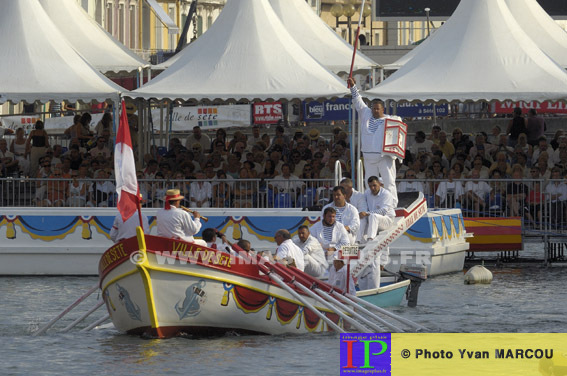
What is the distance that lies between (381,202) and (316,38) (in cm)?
1208

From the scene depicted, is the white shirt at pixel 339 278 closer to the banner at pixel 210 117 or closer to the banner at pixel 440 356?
the banner at pixel 440 356

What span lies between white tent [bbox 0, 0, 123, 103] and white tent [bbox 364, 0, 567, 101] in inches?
198

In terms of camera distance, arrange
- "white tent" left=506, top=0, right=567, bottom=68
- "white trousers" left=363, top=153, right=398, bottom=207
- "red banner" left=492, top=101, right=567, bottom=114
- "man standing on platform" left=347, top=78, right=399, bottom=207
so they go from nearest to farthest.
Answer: "man standing on platform" left=347, top=78, right=399, bottom=207, "white trousers" left=363, top=153, right=398, bottom=207, "white tent" left=506, top=0, right=567, bottom=68, "red banner" left=492, top=101, right=567, bottom=114

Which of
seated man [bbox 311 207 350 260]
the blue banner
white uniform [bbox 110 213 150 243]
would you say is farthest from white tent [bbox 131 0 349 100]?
the blue banner

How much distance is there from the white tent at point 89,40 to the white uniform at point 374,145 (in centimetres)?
999

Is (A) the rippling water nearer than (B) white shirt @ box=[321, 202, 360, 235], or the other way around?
(A) the rippling water

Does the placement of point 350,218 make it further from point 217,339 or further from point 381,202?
point 217,339

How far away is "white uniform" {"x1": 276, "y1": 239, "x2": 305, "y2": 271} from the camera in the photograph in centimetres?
2144

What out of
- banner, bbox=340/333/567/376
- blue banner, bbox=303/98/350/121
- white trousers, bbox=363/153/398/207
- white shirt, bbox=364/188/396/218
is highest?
blue banner, bbox=303/98/350/121

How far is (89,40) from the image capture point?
3544 centimetres

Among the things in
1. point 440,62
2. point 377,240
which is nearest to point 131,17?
point 440,62

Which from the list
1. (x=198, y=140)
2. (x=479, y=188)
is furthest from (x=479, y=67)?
(x=198, y=140)

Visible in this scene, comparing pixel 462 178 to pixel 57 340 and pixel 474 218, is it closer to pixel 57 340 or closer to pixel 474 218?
pixel 474 218

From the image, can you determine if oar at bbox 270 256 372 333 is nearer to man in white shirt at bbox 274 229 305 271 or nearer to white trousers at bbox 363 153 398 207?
man in white shirt at bbox 274 229 305 271
